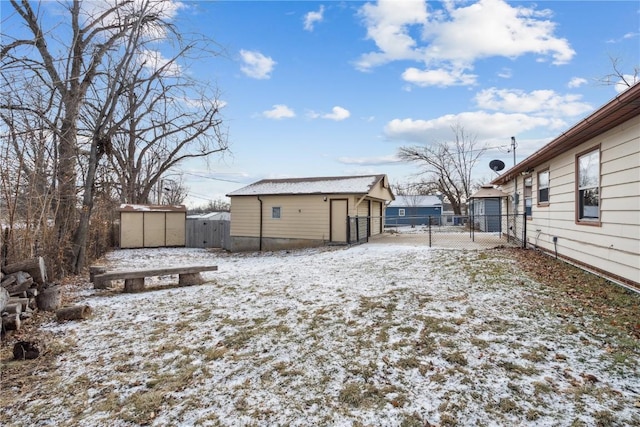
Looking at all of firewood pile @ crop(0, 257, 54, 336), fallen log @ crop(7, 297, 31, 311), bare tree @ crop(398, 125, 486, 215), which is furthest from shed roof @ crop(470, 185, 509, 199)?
bare tree @ crop(398, 125, 486, 215)

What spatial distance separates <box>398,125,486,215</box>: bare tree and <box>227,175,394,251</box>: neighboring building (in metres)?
15.0

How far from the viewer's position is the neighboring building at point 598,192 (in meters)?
4.71

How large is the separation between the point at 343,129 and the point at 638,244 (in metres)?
12.7

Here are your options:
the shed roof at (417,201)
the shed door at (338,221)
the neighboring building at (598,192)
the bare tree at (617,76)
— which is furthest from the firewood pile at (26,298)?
the shed roof at (417,201)

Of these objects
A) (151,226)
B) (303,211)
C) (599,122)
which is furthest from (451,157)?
(599,122)

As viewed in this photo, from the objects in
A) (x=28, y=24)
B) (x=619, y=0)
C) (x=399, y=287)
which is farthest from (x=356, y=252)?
(x=28, y=24)

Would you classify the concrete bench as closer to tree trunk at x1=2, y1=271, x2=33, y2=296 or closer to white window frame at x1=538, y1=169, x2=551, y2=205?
tree trunk at x1=2, y1=271, x2=33, y2=296

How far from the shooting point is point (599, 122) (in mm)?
5070

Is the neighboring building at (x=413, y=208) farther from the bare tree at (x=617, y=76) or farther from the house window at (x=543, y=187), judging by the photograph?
the house window at (x=543, y=187)

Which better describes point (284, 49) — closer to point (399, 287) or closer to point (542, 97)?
point (399, 287)

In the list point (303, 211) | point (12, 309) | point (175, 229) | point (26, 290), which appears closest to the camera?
point (12, 309)

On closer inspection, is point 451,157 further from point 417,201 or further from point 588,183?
point 588,183

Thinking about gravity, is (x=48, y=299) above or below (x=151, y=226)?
below

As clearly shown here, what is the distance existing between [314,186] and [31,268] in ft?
36.5
